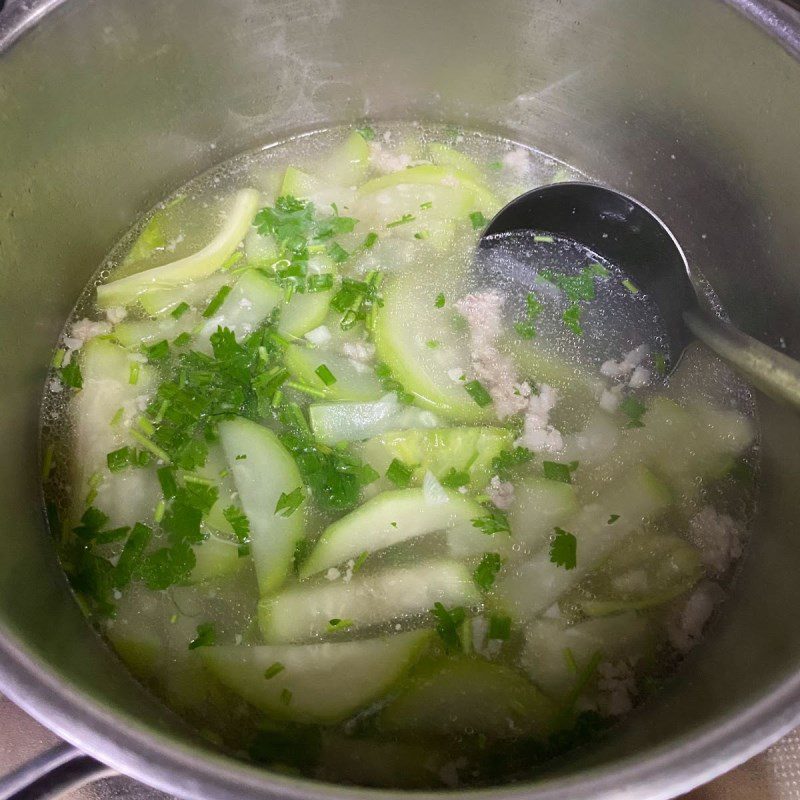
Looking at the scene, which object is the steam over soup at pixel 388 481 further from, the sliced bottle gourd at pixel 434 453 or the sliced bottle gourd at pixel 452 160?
the sliced bottle gourd at pixel 452 160

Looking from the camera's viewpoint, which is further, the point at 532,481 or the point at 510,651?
the point at 532,481

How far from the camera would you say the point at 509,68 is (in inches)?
72.5

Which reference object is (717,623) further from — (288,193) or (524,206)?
(288,193)

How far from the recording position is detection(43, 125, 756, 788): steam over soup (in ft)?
4.08

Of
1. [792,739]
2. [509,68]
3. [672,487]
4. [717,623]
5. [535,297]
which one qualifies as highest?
[509,68]

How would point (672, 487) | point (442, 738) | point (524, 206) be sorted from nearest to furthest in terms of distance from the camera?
1. point (442, 738)
2. point (672, 487)
3. point (524, 206)

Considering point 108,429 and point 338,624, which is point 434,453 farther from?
point 108,429

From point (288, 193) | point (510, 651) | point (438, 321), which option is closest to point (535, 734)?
point (510, 651)

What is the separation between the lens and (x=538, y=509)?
1.40 meters

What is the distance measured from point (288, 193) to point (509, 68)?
70 cm

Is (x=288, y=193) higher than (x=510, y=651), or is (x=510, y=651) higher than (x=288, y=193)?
(x=288, y=193)

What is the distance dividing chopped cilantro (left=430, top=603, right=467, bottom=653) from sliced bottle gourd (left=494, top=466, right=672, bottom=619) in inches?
3.4

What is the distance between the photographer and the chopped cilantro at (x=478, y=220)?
1.78 m

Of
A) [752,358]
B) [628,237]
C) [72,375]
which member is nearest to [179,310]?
[72,375]
